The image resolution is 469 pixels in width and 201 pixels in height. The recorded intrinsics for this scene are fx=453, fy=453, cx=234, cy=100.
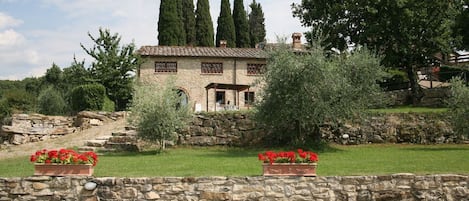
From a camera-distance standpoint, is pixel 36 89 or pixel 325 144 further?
pixel 36 89

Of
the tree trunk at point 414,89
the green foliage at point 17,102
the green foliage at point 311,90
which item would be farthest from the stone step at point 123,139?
the tree trunk at point 414,89

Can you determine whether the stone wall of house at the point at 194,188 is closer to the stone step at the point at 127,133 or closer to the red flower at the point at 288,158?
the red flower at the point at 288,158

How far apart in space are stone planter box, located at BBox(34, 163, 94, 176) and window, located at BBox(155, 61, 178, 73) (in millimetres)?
23015

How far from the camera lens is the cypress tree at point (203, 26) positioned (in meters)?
47.0

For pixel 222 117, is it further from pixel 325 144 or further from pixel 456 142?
pixel 456 142

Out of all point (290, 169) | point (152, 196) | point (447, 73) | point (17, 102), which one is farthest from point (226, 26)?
point (152, 196)

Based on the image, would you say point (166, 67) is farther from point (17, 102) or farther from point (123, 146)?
point (123, 146)

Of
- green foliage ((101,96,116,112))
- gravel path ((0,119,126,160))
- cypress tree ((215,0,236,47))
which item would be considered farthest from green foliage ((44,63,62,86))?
gravel path ((0,119,126,160))

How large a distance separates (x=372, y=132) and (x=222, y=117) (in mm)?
6667

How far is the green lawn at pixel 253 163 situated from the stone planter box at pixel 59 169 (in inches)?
41.2

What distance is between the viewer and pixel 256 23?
59906 mm

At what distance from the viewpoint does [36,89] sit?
53531 mm

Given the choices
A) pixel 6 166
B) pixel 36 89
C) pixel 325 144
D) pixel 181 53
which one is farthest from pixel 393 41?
pixel 36 89

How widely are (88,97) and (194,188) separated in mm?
15578
